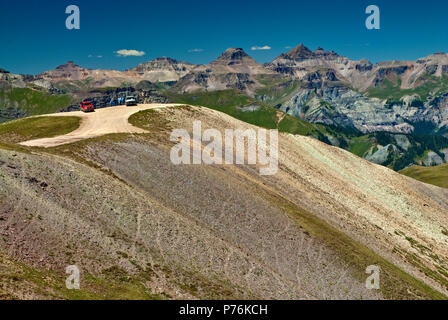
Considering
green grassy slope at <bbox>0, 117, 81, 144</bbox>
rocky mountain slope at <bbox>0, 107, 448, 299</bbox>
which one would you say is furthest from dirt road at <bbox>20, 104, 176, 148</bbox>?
rocky mountain slope at <bbox>0, 107, 448, 299</bbox>

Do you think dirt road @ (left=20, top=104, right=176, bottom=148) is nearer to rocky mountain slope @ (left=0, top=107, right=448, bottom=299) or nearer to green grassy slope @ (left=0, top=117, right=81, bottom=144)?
green grassy slope @ (left=0, top=117, right=81, bottom=144)

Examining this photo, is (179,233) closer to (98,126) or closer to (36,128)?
(98,126)

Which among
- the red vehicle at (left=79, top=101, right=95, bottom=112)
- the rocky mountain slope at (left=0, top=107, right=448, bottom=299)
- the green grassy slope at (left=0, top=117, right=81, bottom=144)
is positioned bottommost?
the rocky mountain slope at (left=0, top=107, right=448, bottom=299)

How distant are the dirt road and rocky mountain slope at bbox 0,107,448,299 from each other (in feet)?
17.1

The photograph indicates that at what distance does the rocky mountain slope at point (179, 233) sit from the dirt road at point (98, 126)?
520 centimetres

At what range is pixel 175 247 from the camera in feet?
131

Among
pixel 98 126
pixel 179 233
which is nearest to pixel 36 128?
pixel 98 126

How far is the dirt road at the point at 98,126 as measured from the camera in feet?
203

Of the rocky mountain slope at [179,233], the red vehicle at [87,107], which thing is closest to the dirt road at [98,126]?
the red vehicle at [87,107]

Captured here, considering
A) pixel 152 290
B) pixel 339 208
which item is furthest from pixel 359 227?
pixel 152 290

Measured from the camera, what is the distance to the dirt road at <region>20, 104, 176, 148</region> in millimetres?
61994

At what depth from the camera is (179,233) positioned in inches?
1684
